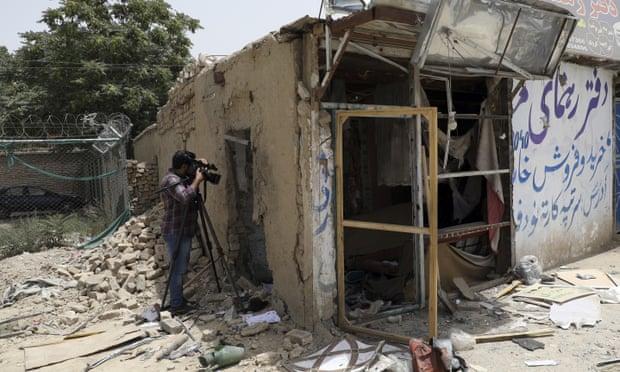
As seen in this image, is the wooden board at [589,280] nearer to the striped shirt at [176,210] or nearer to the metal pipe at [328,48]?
the metal pipe at [328,48]

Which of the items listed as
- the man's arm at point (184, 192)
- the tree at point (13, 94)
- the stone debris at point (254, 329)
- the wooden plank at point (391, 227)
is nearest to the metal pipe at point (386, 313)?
the stone debris at point (254, 329)

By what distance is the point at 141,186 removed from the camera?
9289mm

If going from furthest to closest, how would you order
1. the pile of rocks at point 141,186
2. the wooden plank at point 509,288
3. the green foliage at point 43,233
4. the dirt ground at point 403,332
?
the pile of rocks at point 141,186 < the green foliage at point 43,233 < the wooden plank at point 509,288 < the dirt ground at point 403,332

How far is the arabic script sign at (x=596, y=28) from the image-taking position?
5.89 meters

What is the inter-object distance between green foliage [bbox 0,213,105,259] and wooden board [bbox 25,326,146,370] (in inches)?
172

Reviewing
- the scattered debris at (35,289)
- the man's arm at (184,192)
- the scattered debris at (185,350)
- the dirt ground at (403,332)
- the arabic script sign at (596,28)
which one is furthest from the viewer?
the scattered debris at (35,289)

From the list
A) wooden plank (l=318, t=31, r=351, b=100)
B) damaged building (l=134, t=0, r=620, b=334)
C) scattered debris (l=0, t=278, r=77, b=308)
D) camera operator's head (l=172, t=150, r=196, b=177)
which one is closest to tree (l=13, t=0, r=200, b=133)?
damaged building (l=134, t=0, r=620, b=334)

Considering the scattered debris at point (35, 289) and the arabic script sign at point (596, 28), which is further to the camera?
the scattered debris at point (35, 289)

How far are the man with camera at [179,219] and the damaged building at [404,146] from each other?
0.67 meters

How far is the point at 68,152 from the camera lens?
14344 mm

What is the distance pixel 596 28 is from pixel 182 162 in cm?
567

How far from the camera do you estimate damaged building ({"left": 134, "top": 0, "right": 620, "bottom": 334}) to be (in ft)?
12.6

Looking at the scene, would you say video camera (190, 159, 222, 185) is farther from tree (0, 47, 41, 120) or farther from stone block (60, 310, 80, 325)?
tree (0, 47, 41, 120)

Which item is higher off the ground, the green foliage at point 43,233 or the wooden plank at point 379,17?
the wooden plank at point 379,17
